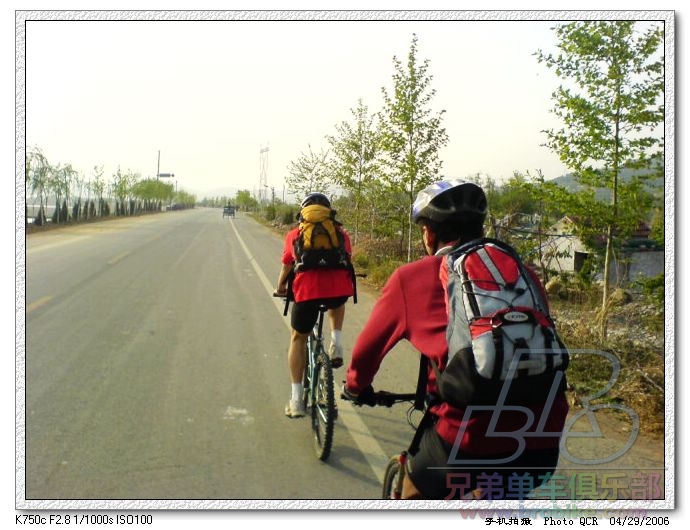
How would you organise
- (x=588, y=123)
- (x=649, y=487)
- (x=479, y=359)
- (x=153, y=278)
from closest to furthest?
(x=479, y=359) < (x=649, y=487) < (x=588, y=123) < (x=153, y=278)

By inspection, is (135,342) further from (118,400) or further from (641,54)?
(641,54)

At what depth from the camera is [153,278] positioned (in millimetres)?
11500

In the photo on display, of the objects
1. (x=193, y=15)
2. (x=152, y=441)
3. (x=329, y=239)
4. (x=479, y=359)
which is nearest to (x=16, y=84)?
(x=193, y=15)

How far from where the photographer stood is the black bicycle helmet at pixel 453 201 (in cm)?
193

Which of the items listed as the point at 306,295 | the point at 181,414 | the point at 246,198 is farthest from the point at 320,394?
the point at 246,198

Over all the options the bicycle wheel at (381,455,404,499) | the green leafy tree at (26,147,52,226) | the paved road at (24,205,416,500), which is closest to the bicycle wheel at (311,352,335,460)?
the paved road at (24,205,416,500)

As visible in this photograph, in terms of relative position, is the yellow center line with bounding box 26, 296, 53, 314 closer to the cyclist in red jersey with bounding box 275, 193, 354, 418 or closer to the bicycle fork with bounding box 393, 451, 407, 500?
the cyclist in red jersey with bounding box 275, 193, 354, 418

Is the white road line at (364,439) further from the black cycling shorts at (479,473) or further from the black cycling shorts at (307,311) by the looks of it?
the black cycling shorts at (479,473)

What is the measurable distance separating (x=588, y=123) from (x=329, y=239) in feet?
11.9

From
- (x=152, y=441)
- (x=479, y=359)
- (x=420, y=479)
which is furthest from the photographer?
(x=152, y=441)

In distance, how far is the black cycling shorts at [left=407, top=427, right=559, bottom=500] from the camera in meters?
1.86

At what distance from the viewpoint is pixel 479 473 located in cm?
188

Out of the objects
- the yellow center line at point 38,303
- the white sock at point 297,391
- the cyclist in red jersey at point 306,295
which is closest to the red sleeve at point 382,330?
the cyclist in red jersey at point 306,295

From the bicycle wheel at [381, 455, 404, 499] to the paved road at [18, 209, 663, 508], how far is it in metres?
0.33
